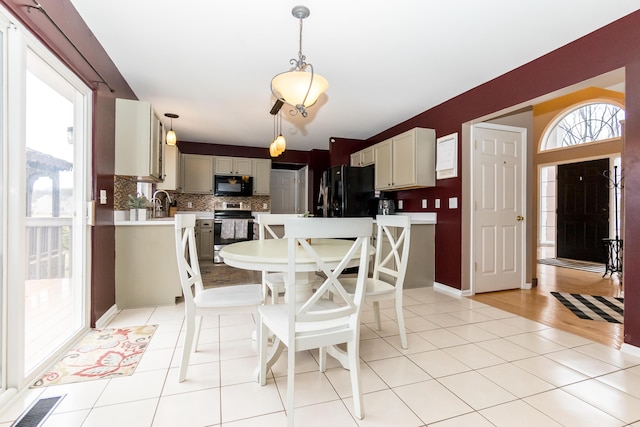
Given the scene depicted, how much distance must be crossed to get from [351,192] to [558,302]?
2.83 m

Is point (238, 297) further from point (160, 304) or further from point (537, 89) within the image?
point (537, 89)

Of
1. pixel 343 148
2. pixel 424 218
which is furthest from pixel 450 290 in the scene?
pixel 343 148

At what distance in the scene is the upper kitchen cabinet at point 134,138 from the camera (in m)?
2.90

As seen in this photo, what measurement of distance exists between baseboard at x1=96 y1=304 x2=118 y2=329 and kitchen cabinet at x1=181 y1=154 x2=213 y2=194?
329cm

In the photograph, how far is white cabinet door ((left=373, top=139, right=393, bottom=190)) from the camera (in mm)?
4383

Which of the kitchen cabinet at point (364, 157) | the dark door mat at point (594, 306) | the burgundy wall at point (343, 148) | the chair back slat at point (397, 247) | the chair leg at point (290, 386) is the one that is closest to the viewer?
the chair leg at point (290, 386)

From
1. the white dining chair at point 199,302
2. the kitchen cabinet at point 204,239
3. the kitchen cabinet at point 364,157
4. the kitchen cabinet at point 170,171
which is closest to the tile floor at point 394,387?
the white dining chair at point 199,302

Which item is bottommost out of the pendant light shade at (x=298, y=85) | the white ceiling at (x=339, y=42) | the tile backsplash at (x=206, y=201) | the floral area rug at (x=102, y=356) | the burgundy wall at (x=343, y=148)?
the floral area rug at (x=102, y=356)

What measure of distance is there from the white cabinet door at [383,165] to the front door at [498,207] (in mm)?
1163

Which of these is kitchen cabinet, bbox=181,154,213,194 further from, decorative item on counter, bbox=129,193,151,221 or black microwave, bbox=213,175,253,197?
decorative item on counter, bbox=129,193,151,221

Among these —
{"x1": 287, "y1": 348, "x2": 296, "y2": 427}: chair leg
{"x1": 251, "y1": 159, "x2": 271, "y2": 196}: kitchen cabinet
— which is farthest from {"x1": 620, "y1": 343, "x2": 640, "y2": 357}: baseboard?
{"x1": 251, "y1": 159, "x2": 271, "y2": 196}: kitchen cabinet

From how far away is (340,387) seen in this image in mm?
1644

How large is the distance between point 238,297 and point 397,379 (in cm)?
105

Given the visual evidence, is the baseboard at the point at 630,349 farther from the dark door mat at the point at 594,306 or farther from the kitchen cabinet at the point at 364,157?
the kitchen cabinet at the point at 364,157
